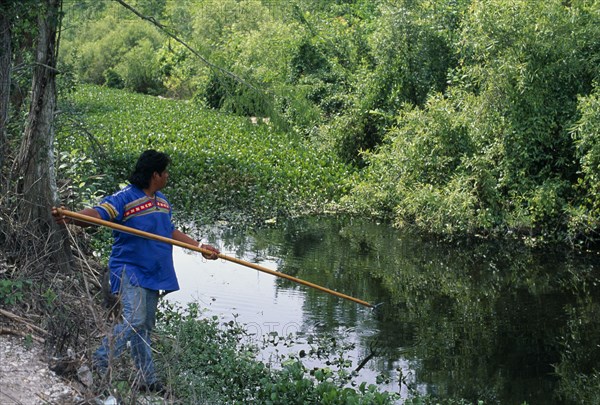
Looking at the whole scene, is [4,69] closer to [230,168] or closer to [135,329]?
[135,329]

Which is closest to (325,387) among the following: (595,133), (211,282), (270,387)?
(270,387)

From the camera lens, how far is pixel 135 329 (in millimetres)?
6000

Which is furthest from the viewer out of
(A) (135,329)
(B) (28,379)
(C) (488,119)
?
(C) (488,119)

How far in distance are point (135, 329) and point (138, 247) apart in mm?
526

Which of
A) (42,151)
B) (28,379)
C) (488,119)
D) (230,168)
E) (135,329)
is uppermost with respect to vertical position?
(488,119)

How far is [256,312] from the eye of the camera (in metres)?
10.3

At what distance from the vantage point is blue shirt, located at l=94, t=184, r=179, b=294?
604 centimetres

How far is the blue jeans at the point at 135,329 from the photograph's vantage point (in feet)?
19.5

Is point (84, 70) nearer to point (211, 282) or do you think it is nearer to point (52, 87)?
point (211, 282)

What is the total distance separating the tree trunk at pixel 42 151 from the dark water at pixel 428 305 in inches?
88.9

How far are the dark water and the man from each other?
2.62m

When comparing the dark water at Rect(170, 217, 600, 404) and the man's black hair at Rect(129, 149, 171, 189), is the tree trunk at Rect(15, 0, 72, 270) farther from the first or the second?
the dark water at Rect(170, 217, 600, 404)

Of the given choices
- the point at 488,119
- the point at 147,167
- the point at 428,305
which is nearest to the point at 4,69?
the point at 147,167

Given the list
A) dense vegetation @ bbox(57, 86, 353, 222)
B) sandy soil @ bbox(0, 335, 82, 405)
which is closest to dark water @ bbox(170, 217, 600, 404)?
dense vegetation @ bbox(57, 86, 353, 222)
